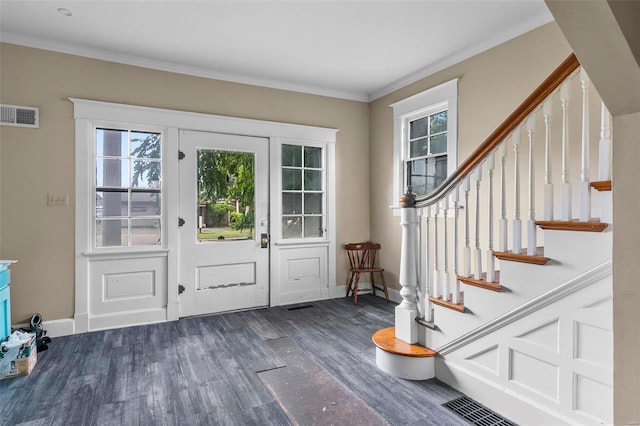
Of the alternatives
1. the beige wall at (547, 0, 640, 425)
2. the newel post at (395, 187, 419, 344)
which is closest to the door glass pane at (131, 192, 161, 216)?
the newel post at (395, 187, 419, 344)

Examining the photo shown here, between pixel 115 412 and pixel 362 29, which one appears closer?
pixel 115 412

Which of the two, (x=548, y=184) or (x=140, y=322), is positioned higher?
(x=548, y=184)

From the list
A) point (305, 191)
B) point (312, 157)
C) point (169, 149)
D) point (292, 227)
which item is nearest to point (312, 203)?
point (305, 191)

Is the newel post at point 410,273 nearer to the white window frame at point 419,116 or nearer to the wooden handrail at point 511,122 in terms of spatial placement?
the wooden handrail at point 511,122

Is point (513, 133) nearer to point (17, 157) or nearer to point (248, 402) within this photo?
point (248, 402)

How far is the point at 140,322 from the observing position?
12.6 ft

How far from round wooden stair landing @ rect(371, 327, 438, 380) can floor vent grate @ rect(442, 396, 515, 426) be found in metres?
0.30

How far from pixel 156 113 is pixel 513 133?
11.3ft

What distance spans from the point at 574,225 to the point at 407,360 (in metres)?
1.43

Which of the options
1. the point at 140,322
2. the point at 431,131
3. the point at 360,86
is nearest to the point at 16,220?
the point at 140,322

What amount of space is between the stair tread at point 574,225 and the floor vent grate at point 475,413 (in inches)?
45.5

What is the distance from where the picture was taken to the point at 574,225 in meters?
1.78

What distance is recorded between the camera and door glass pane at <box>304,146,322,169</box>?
4.84m

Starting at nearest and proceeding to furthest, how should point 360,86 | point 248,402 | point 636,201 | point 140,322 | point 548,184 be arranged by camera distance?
point 636,201 → point 548,184 → point 248,402 → point 140,322 → point 360,86
